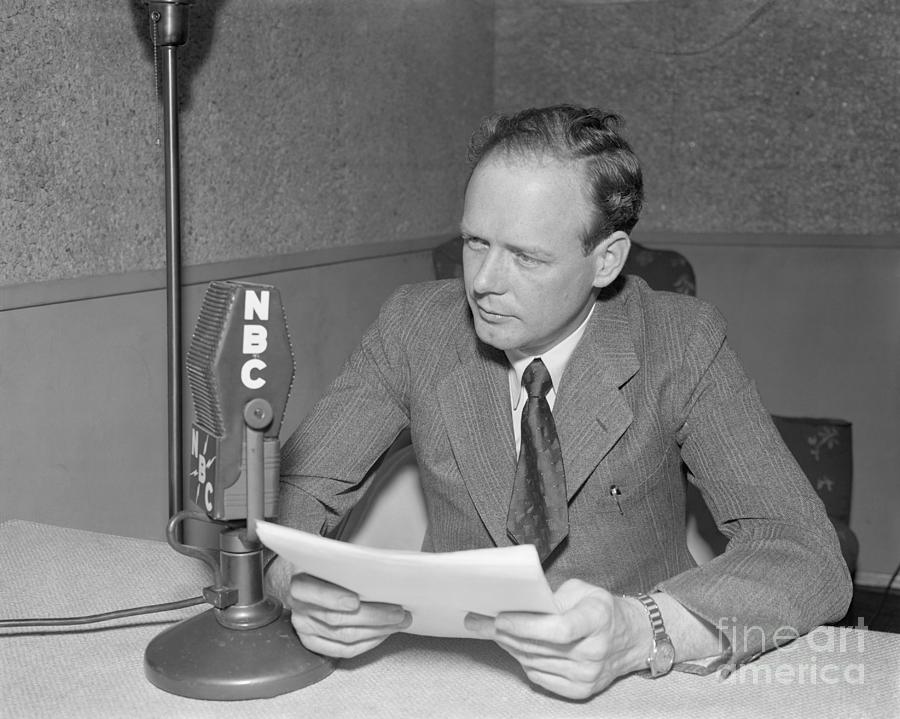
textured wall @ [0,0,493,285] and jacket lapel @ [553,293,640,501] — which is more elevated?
textured wall @ [0,0,493,285]

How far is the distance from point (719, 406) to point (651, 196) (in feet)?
6.87

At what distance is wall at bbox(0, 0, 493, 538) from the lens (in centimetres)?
154

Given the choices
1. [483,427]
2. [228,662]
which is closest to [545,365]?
[483,427]

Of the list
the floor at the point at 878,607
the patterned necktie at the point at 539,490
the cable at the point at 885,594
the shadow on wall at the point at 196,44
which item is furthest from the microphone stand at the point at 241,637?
the cable at the point at 885,594

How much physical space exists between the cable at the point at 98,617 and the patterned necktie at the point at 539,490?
1.38 ft

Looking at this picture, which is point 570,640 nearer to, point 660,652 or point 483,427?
point 660,652

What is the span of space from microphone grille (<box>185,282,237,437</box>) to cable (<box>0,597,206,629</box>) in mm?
233

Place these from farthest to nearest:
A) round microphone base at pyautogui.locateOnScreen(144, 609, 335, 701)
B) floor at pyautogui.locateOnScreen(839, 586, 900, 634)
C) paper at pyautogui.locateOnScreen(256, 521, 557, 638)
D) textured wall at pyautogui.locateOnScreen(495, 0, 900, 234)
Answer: textured wall at pyautogui.locateOnScreen(495, 0, 900, 234) < floor at pyautogui.locateOnScreen(839, 586, 900, 634) < round microphone base at pyautogui.locateOnScreen(144, 609, 335, 701) < paper at pyautogui.locateOnScreen(256, 521, 557, 638)

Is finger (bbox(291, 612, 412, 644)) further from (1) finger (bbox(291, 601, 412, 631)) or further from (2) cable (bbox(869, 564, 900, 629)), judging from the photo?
(2) cable (bbox(869, 564, 900, 629))

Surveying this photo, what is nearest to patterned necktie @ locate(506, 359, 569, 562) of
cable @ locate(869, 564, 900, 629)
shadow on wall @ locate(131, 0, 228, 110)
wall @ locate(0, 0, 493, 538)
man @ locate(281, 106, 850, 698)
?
man @ locate(281, 106, 850, 698)

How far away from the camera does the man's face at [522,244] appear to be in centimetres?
125

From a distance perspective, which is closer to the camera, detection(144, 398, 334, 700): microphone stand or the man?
detection(144, 398, 334, 700): microphone stand

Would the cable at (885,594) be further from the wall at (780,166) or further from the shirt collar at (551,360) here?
the shirt collar at (551,360)

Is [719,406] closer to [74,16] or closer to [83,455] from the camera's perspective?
[83,455]
